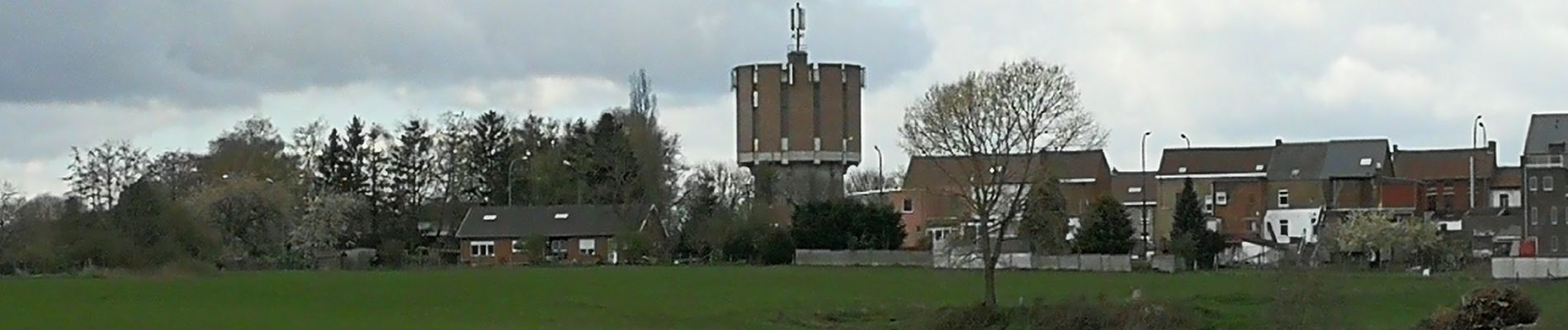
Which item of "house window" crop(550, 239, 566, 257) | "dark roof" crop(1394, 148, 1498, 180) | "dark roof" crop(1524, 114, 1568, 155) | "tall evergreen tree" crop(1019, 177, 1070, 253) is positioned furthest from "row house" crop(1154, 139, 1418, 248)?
"house window" crop(550, 239, 566, 257)

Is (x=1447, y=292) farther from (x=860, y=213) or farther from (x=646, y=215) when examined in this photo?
(x=646, y=215)

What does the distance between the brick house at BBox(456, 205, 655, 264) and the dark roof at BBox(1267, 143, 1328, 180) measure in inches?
1256

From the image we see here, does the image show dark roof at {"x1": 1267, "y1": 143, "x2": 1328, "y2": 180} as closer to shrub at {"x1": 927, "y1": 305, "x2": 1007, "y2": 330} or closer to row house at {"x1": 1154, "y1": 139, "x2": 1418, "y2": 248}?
row house at {"x1": 1154, "y1": 139, "x2": 1418, "y2": 248}

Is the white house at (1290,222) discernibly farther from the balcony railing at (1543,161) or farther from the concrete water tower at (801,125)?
the concrete water tower at (801,125)

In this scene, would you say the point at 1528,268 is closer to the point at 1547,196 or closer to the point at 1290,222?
the point at 1547,196

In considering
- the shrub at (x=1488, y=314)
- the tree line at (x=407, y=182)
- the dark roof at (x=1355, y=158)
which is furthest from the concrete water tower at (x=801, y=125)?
the shrub at (x=1488, y=314)

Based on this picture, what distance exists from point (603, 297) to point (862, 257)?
117 ft

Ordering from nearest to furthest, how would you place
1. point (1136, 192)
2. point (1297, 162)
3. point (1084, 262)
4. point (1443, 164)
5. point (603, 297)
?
point (603, 297) → point (1084, 262) → point (1297, 162) → point (1443, 164) → point (1136, 192)

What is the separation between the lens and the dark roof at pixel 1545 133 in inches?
3371

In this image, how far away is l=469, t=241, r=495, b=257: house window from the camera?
99688mm

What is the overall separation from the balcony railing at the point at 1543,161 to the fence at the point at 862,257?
2530 centimetres

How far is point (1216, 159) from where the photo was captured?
353ft

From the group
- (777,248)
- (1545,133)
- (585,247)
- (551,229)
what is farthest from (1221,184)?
(551,229)

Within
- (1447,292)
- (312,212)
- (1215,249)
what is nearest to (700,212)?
(312,212)
